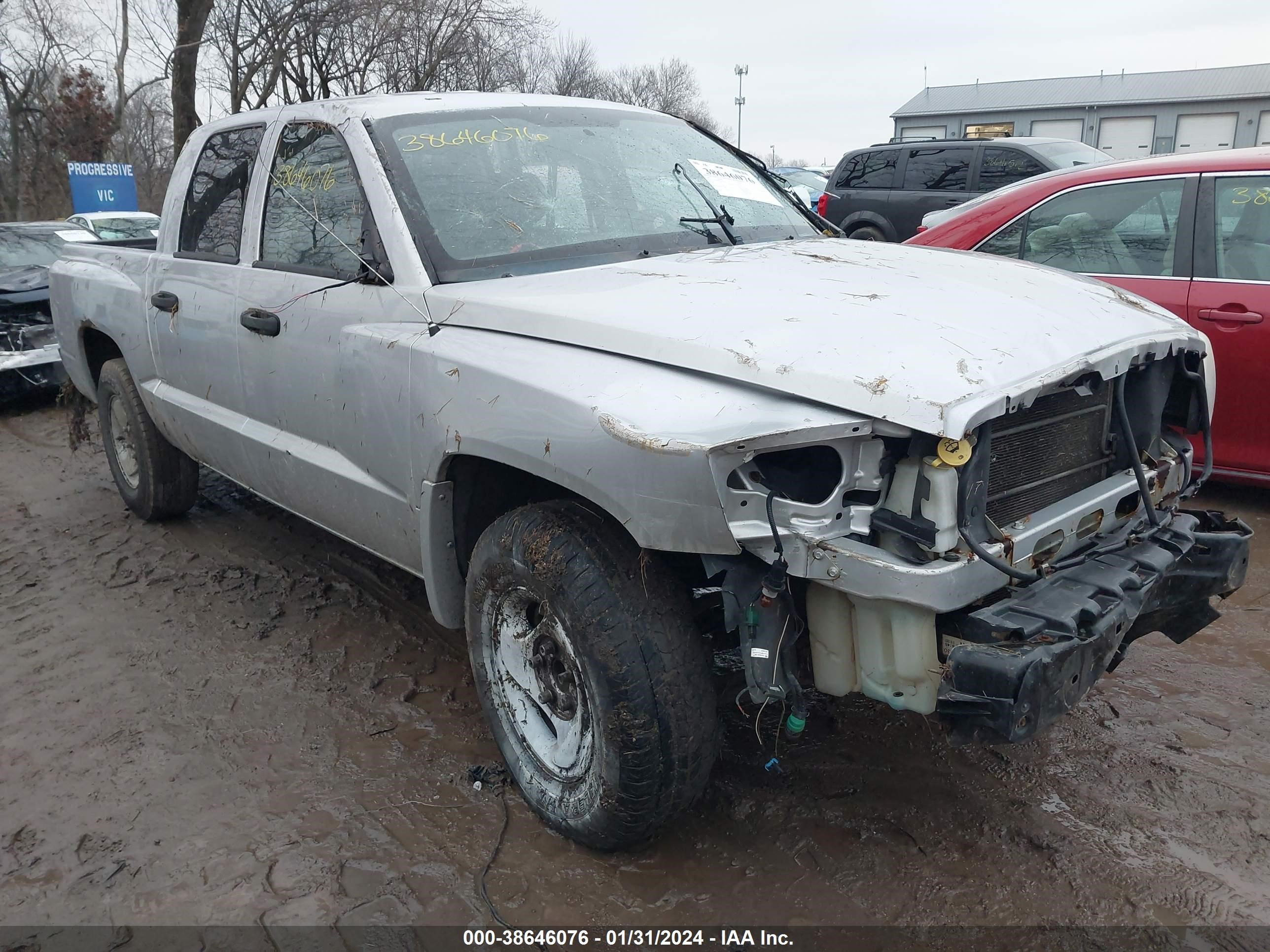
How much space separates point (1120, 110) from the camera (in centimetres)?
3944

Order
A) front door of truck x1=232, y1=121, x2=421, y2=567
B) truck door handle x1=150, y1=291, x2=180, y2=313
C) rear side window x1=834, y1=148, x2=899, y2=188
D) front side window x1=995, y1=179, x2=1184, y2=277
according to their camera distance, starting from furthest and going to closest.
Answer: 1. rear side window x1=834, y1=148, x2=899, y2=188
2. front side window x1=995, y1=179, x2=1184, y2=277
3. truck door handle x1=150, y1=291, x2=180, y2=313
4. front door of truck x1=232, y1=121, x2=421, y2=567

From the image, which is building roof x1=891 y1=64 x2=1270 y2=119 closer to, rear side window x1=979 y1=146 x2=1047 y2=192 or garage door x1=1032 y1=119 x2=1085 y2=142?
garage door x1=1032 y1=119 x2=1085 y2=142

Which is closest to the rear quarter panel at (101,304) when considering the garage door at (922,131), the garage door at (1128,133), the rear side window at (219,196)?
the rear side window at (219,196)

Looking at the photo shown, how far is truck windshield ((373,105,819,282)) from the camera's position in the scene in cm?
295

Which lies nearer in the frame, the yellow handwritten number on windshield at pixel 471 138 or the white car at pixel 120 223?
the yellow handwritten number on windshield at pixel 471 138

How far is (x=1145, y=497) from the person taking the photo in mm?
2441

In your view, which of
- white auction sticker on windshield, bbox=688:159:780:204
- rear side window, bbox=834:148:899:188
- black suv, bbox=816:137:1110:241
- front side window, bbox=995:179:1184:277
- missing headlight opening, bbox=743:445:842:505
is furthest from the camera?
rear side window, bbox=834:148:899:188

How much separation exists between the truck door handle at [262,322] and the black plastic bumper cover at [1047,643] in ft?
7.99

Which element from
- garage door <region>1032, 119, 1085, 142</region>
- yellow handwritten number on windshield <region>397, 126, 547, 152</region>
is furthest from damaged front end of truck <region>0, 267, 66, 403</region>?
garage door <region>1032, 119, 1085, 142</region>

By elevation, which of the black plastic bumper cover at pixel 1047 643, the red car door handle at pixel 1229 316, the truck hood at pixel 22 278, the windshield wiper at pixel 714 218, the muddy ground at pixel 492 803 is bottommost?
the muddy ground at pixel 492 803

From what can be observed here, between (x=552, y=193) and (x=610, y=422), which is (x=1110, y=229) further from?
(x=610, y=422)

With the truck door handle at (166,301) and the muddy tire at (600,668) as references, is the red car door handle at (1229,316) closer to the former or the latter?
the muddy tire at (600,668)

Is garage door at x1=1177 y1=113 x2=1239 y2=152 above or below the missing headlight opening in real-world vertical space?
above

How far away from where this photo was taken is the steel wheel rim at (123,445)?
5.02 meters
